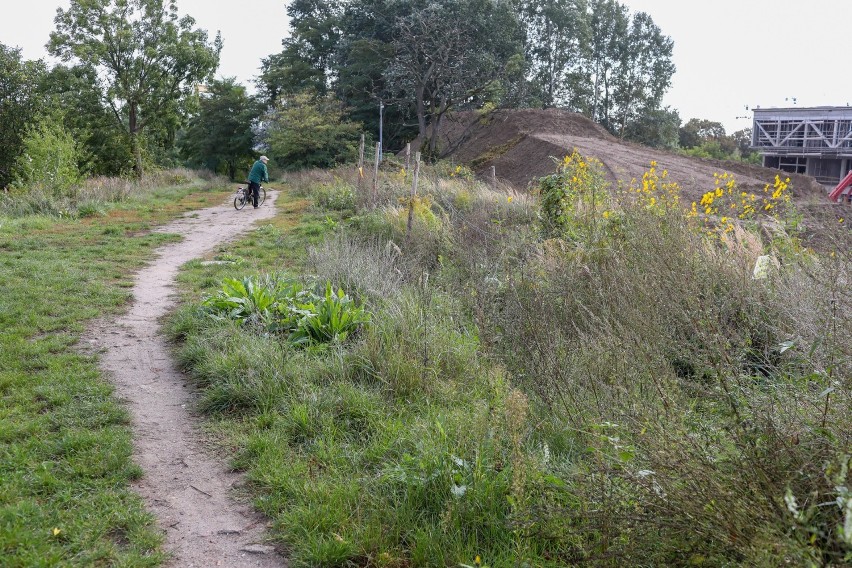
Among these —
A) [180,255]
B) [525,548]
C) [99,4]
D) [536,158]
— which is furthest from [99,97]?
[525,548]

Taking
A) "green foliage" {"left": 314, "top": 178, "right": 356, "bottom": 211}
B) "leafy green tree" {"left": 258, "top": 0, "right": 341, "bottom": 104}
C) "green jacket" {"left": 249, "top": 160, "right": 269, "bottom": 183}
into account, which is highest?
A: "leafy green tree" {"left": 258, "top": 0, "right": 341, "bottom": 104}

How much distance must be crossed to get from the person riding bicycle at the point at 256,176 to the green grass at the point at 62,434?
1049cm

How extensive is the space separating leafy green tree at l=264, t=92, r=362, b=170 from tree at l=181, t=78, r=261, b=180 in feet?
31.6

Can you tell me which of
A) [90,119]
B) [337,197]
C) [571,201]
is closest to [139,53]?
[90,119]

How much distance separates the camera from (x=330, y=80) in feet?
149

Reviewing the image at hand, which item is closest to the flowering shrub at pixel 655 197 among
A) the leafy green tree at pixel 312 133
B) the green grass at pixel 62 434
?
the green grass at pixel 62 434

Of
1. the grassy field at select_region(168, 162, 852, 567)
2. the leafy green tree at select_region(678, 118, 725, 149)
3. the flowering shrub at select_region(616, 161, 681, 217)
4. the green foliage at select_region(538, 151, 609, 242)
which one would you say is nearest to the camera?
the grassy field at select_region(168, 162, 852, 567)

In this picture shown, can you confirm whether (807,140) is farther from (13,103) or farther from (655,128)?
(13,103)

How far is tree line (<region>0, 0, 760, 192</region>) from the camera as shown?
33812 millimetres

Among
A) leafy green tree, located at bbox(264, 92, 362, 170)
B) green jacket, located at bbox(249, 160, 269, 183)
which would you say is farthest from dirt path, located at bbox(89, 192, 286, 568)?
leafy green tree, located at bbox(264, 92, 362, 170)

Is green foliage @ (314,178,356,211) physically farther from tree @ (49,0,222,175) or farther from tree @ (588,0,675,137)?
tree @ (588,0,675,137)

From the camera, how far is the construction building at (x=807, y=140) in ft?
164

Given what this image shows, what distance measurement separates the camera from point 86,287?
27.6 ft

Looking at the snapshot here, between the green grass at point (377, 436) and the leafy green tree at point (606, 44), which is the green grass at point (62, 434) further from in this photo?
the leafy green tree at point (606, 44)
